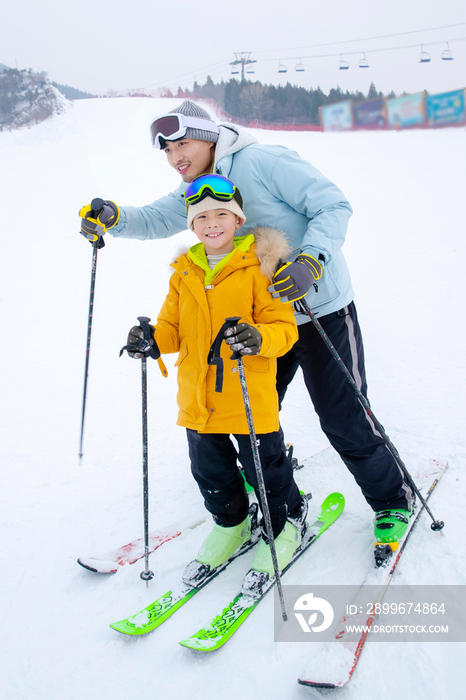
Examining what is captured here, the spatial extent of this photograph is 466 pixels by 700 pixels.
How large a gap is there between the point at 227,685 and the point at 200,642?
178 mm

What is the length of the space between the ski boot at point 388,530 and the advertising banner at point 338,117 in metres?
26.7

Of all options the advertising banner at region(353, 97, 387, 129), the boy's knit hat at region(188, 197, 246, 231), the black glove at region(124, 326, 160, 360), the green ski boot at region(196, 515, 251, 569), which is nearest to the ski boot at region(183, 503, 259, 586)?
the green ski boot at region(196, 515, 251, 569)

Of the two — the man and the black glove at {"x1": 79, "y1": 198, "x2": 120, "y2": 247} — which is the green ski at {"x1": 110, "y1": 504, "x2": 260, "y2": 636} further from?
the black glove at {"x1": 79, "y1": 198, "x2": 120, "y2": 247}

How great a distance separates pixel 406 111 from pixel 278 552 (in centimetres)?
2812

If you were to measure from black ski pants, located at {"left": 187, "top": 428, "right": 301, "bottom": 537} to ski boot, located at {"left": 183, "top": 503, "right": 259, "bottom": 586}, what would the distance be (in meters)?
0.05

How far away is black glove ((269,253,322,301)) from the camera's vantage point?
1657 millimetres

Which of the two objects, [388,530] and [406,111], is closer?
[388,530]

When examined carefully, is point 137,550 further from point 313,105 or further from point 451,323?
point 313,105

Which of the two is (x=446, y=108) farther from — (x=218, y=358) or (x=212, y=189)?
(x=218, y=358)

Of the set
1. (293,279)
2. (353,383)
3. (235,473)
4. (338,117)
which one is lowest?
(235,473)

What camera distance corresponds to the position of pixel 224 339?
5.70 feet

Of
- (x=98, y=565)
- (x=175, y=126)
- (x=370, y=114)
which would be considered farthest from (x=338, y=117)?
(x=98, y=565)

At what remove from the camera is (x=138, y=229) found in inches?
97.6

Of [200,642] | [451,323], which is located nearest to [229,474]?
[200,642]
